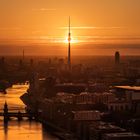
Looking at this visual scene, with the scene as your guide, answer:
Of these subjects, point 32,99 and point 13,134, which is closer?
point 13,134

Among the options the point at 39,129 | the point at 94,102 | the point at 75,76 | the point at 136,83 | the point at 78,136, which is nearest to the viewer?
the point at 78,136

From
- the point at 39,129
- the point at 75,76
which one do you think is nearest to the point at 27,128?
the point at 39,129

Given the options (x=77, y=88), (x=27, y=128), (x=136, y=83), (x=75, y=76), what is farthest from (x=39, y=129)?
(x=75, y=76)

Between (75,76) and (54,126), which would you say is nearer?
(54,126)

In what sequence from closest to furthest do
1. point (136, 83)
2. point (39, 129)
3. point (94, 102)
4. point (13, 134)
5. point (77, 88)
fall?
point (13, 134) < point (39, 129) < point (94, 102) < point (77, 88) < point (136, 83)

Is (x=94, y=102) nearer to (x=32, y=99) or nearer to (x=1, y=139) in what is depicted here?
(x=32, y=99)

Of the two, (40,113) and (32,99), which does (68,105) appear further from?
(32,99)

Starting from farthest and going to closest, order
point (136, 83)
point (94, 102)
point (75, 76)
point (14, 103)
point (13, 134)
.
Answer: point (75, 76) < point (136, 83) < point (14, 103) < point (94, 102) < point (13, 134)

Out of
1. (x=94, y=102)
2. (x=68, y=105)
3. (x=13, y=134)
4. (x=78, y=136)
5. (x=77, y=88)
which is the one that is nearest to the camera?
(x=78, y=136)

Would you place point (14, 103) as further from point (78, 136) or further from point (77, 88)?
point (78, 136)
